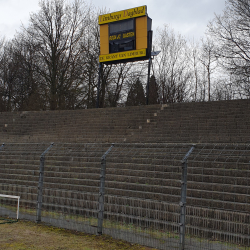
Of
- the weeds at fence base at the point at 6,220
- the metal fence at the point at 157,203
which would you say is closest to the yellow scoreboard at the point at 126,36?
the metal fence at the point at 157,203

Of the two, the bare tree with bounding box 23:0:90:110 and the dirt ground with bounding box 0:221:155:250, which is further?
the bare tree with bounding box 23:0:90:110

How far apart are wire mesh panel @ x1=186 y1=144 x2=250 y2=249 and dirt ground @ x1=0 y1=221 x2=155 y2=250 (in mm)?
1039

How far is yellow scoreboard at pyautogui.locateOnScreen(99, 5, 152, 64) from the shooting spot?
63.6ft

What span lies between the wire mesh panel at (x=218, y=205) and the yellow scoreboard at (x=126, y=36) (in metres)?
12.9

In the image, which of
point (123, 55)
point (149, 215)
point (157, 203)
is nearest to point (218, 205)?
point (157, 203)

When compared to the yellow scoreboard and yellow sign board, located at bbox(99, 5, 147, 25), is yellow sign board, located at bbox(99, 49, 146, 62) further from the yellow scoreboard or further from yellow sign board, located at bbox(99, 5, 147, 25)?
yellow sign board, located at bbox(99, 5, 147, 25)

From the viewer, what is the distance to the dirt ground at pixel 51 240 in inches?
196

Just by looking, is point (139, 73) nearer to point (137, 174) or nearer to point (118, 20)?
point (118, 20)

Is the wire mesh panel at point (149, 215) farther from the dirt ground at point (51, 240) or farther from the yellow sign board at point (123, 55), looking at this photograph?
the yellow sign board at point (123, 55)

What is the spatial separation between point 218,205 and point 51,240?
3357 millimetres

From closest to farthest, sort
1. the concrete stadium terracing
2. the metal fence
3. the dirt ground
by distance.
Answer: the metal fence
the dirt ground
the concrete stadium terracing

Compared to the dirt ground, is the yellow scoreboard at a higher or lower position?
higher

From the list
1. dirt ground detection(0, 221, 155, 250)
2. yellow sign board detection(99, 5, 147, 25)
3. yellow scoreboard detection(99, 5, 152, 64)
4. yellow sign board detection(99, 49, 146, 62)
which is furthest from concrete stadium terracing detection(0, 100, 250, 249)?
yellow sign board detection(99, 5, 147, 25)

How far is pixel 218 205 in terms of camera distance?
20.5ft
